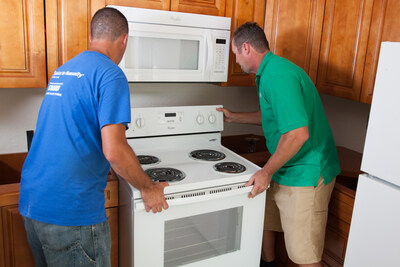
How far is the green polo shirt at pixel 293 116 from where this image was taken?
5.26 feet

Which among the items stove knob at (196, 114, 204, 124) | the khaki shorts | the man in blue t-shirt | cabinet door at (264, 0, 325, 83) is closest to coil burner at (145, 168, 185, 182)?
the man in blue t-shirt

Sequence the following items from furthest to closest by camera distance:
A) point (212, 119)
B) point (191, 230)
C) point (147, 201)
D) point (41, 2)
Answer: point (212, 119), point (191, 230), point (41, 2), point (147, 201)

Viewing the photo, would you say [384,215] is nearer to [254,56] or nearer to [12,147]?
[254,56]

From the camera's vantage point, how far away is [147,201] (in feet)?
4.98

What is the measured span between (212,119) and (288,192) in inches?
25.2

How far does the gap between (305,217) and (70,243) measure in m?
1.14

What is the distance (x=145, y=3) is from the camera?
1817 mm

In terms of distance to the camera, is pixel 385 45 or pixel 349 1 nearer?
pixel 385 45

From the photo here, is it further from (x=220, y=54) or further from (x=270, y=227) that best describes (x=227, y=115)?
(x=270, y=227)

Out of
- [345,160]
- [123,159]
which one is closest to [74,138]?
[123,159]

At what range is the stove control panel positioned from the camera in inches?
77.9

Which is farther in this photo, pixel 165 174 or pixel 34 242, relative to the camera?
pixel 165 174

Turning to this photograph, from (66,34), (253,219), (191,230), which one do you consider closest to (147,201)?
(191,230)

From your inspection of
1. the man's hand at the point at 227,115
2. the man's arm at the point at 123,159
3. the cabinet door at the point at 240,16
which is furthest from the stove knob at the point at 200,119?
the man's arm at the point at 123,159
